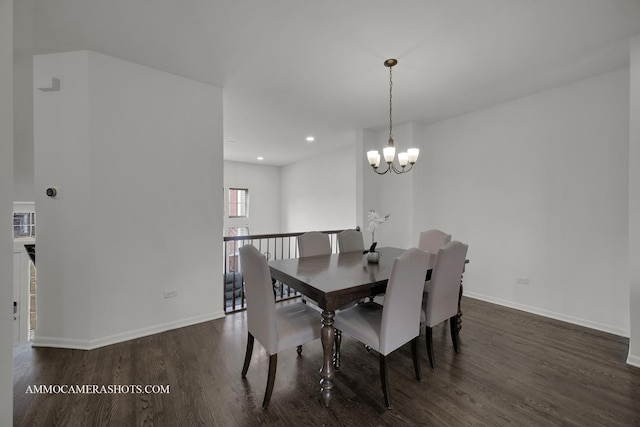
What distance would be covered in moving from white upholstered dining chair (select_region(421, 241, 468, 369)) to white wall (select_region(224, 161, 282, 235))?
6452mm

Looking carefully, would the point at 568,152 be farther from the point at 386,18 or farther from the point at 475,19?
the point at 386,18

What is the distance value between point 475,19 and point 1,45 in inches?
108

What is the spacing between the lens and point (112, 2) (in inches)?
72.7

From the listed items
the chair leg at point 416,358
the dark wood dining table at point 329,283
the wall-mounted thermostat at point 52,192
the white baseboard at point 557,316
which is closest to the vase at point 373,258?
the dark wood dining table at point 329,283

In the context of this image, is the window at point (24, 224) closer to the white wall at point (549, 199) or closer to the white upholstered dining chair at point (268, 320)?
the white upholstered dining chair at point (268, 320)

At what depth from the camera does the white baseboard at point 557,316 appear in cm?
266

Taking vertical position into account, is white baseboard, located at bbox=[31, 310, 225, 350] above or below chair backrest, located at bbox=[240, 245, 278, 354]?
below

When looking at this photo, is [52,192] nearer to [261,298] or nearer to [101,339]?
[101,339]

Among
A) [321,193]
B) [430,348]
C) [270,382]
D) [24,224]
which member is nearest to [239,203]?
[321,193]

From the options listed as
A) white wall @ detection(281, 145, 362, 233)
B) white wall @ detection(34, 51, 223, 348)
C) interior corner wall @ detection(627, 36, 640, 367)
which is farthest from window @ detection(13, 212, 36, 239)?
interior corner wall @ detection(627, 36, 640, 367)

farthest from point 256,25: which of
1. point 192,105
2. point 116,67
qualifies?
point 116,67

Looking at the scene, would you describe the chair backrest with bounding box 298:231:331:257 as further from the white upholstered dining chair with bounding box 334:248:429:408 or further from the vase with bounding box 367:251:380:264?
the white upholstered dining chair with bounding box 334:248:429:408

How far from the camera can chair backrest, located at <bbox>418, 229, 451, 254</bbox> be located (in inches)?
123

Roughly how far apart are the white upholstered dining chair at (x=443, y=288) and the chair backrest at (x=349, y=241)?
3.89 ft
